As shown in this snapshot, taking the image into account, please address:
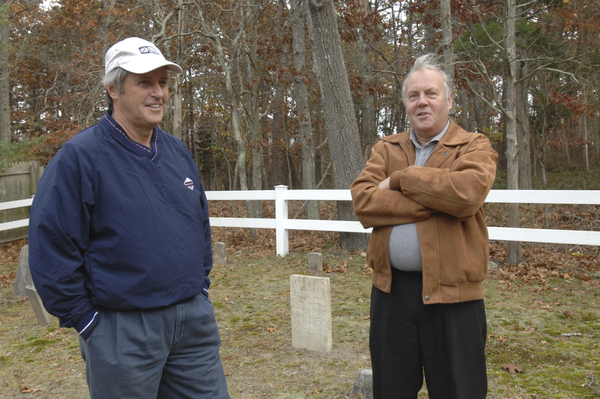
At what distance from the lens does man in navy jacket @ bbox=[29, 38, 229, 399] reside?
6.72 feet

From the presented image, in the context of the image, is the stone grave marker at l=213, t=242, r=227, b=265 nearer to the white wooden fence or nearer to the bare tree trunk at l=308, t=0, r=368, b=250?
the white wooden fence

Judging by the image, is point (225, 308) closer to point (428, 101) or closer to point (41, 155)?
point (428, 101)

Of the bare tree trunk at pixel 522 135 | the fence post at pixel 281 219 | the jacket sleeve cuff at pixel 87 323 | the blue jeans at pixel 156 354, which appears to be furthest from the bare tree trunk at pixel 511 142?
the jacket sleeve cuff at pixel 87 323

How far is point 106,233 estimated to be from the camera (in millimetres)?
2146

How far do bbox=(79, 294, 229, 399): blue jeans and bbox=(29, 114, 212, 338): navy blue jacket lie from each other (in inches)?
2.9

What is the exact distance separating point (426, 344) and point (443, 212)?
2.41 feet

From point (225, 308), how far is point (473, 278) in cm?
439

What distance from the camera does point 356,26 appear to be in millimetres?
12891

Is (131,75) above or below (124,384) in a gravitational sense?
above

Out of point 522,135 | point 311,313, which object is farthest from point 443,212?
point 522,135

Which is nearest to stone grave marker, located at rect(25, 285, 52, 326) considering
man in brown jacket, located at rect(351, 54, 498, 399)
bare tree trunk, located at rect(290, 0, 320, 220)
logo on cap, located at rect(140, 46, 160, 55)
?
logo on cap, located at rect(140, 46, 160, 55)

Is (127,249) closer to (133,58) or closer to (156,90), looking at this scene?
(156,90)

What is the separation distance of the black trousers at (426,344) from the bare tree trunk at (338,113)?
6076mm

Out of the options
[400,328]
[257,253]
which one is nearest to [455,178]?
[400,328]
